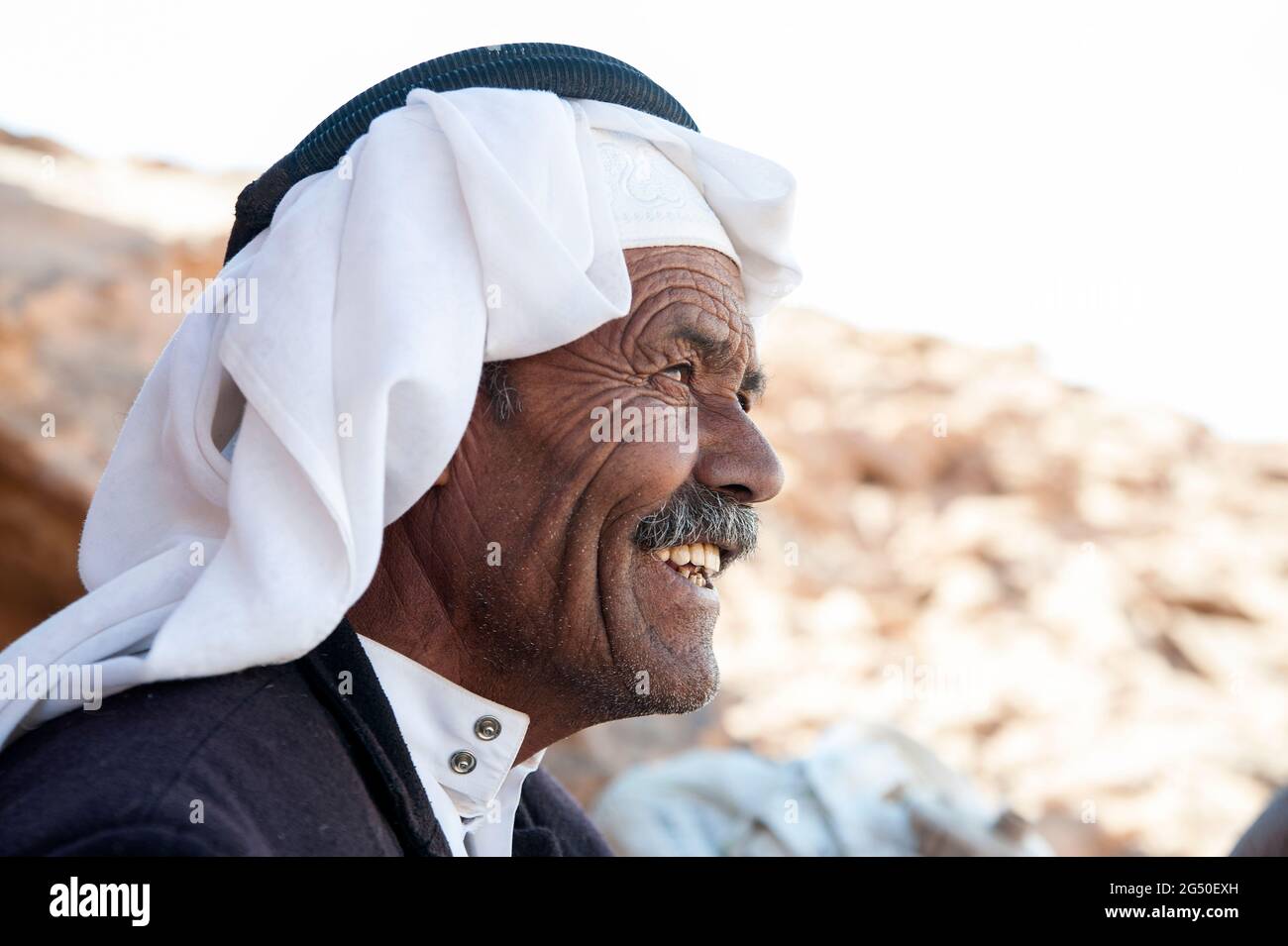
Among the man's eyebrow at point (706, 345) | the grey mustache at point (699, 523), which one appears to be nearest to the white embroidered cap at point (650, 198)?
the man's eyebrow at point (706, 345)

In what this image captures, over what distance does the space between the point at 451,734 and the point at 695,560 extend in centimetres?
63

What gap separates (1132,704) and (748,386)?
12459mm

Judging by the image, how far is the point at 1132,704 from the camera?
14000mm

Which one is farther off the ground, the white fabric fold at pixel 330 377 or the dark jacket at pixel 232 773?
the white fabric fold at pixel 330 377

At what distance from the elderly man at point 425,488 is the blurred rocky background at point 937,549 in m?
7.34

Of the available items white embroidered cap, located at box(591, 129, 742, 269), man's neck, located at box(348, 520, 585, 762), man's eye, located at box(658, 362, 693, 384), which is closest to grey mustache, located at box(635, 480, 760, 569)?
man's eye, located at box(658, 362, 693, 384)

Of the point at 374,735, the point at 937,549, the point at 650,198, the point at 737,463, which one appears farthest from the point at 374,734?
the point at 937,549

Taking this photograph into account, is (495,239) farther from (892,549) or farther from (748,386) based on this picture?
(892,549)

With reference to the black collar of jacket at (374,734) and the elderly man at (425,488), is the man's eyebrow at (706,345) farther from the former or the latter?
the black collar of jacket at (374,734)

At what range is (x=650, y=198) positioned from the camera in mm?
2812

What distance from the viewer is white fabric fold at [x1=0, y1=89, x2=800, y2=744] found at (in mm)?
2021

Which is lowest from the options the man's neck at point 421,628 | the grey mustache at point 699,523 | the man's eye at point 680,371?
the man's neck at point 421,628

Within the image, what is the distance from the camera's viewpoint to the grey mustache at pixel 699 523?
258 cm
